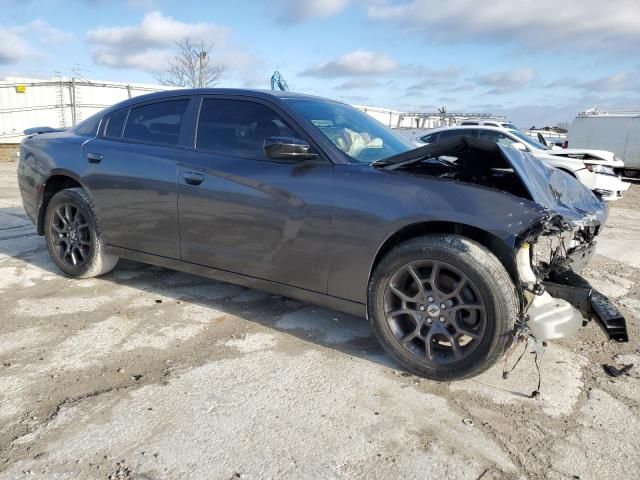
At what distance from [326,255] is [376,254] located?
32cm

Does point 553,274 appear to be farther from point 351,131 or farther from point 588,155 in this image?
point 588,155

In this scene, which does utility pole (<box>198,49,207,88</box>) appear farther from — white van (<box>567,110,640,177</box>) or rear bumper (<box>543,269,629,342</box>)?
rear bumper (<box>543,269,629,342</box>)

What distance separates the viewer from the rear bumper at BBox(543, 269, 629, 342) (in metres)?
2.58

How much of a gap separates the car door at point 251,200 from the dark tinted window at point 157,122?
0.74 feet

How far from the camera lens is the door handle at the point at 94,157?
3.98 metres

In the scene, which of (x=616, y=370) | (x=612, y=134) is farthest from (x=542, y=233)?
(x=612, y=134)

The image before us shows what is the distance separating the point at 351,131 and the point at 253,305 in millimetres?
1510

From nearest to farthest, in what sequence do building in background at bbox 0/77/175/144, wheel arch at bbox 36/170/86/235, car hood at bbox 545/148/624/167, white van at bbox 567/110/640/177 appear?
wheel arch at bbox 36/170/86/235 < car hood at bbox 545/148/624/167 < building in background at bbox 0/77/175/144 < white van at bbox 567/110/640/177

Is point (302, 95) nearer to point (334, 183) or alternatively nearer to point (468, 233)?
point (334, 183)

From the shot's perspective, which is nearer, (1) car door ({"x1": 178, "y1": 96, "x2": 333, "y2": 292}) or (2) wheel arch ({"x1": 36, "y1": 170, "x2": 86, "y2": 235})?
(1) car door ({"x1": 178, "y1": 96, "x2": 333, "y2": 292})

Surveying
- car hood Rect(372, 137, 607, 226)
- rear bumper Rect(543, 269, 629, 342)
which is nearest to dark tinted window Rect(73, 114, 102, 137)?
car hood Rect(372, 137, 607, 226)

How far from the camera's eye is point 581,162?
33.5 ft

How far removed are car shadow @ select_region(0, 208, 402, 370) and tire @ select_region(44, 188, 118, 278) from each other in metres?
0.18

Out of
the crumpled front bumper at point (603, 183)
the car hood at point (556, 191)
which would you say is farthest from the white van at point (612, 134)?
the car hood at point (556, 191)
